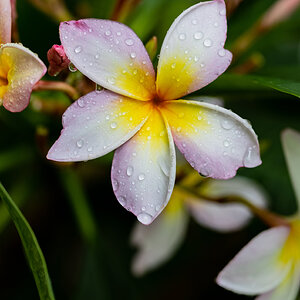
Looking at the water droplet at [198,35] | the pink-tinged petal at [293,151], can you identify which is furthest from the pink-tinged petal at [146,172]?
the pink-tinged petal at [293,151]

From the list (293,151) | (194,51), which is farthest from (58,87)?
(293,151)

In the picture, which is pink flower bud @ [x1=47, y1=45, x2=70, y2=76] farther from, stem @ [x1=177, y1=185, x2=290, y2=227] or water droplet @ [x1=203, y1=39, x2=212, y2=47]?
stem @ [x1=177, y1=185, x2=290, y2=227]

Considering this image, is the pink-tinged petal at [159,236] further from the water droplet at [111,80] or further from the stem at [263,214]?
the water droplet at [111,80]

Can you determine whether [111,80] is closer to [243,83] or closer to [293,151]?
[243,83]

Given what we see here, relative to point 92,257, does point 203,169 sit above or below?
above

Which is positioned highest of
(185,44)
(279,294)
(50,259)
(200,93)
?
(185,44)

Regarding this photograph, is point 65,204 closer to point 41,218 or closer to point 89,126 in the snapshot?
point 41,218

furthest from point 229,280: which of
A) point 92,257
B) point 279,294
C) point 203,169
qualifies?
point 92,257
